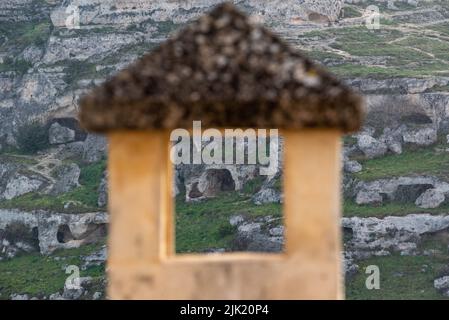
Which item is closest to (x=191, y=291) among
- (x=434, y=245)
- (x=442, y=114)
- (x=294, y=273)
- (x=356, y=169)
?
(x=294, y=273)

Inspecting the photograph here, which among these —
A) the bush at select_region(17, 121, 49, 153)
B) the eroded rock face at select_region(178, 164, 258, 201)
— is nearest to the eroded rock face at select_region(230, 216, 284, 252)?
the eroded rock face at select_region(178, 164, 258, 201)

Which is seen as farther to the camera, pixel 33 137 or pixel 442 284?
pixel 33 137

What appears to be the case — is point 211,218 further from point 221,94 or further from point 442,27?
point 221,94

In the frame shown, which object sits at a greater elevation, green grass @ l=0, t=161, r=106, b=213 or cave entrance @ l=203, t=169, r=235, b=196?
cave entrance @ l=203, t=169, r=235, b=196

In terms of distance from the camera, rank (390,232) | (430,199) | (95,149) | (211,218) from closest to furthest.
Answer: (390,232) → (430,199) → (211,218) → (95,149)

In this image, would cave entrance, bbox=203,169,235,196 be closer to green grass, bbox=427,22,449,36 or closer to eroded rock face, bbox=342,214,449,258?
eroded rock face, bbox=342,214,449,258

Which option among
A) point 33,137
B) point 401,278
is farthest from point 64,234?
point 401,278

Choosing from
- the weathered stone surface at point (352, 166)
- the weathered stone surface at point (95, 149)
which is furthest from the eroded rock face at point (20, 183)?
the weathered stone surface at point (352, 166)
